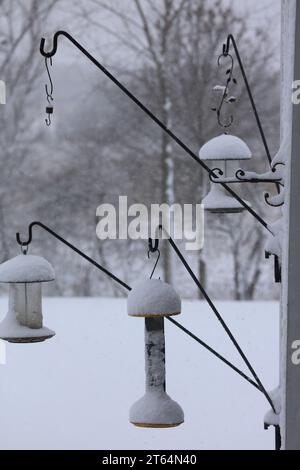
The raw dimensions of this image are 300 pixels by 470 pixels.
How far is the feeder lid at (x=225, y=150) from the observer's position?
2941 mm

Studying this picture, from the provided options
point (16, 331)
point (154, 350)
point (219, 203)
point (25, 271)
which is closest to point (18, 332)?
point (16, 331)

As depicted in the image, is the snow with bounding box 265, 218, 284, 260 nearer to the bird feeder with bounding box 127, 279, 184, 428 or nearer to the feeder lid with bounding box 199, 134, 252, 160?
the bird feeder with bounding box 127, 279, 184, 428

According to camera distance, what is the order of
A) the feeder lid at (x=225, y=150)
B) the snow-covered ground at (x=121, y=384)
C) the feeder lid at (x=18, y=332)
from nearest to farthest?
1. the feeder lid at (x=18, y=332)
2. the feeder lid at (x=225, y=150)
3. the snow-covered ground at (x=121, y=384)

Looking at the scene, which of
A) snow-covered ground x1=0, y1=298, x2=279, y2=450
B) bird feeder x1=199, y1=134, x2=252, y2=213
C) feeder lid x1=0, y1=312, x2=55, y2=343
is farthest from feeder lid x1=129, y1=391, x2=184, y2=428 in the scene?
snow-covered ground x1=0, y1=298, x2=279, y2=450

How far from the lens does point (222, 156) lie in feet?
9.66

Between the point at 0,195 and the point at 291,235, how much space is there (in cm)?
883

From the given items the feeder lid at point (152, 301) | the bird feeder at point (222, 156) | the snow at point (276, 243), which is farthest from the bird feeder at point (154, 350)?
the bird feeder at point (222, 156)

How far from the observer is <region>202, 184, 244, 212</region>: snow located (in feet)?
9.98

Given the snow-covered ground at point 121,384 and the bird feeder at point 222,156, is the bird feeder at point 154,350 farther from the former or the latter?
the snow-covered ground at point 121,384

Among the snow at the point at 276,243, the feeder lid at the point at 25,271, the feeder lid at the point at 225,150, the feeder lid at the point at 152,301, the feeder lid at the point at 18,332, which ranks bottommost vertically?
the feeder lid at the point at 18,332

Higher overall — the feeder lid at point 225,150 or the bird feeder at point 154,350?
the feeder lid at point 225,150

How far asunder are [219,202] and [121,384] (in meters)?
Answer: 2.91

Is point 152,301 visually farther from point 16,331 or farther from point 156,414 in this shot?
point 16,331
